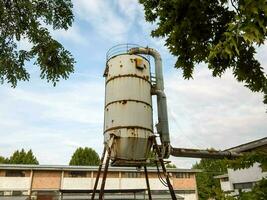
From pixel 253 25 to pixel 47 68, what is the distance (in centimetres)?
600

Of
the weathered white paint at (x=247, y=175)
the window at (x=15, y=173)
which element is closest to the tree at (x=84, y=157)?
the window at (x=15, y=173)

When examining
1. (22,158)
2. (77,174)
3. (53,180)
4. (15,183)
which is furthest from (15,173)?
(22,158)

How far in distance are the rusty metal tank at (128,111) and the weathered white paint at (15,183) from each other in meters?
24.7

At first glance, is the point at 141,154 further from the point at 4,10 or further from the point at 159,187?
the point at 159,187

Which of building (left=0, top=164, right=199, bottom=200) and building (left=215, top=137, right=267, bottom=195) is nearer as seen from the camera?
building (left=215, top=137, right=267, bottom=195)

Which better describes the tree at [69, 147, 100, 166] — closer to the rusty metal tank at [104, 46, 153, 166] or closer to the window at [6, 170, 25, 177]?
the window at [6, 170, 25, 177]

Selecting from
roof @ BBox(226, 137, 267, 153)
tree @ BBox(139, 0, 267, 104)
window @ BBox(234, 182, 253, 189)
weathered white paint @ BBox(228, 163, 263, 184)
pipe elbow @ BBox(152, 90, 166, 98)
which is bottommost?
window @ BBox(234, 182, 253, 189)

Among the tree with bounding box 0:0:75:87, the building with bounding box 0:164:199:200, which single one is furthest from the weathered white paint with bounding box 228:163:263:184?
the tree with bounding box 0:0:75:87

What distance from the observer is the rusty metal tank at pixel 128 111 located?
1212cm

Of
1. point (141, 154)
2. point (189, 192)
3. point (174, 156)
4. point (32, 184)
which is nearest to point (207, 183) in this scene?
point (189, 192)

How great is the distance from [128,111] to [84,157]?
151ft

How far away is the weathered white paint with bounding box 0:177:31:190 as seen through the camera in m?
32.8

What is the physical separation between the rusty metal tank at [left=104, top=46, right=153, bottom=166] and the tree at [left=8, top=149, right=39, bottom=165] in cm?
4624

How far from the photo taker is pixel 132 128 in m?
12.2
